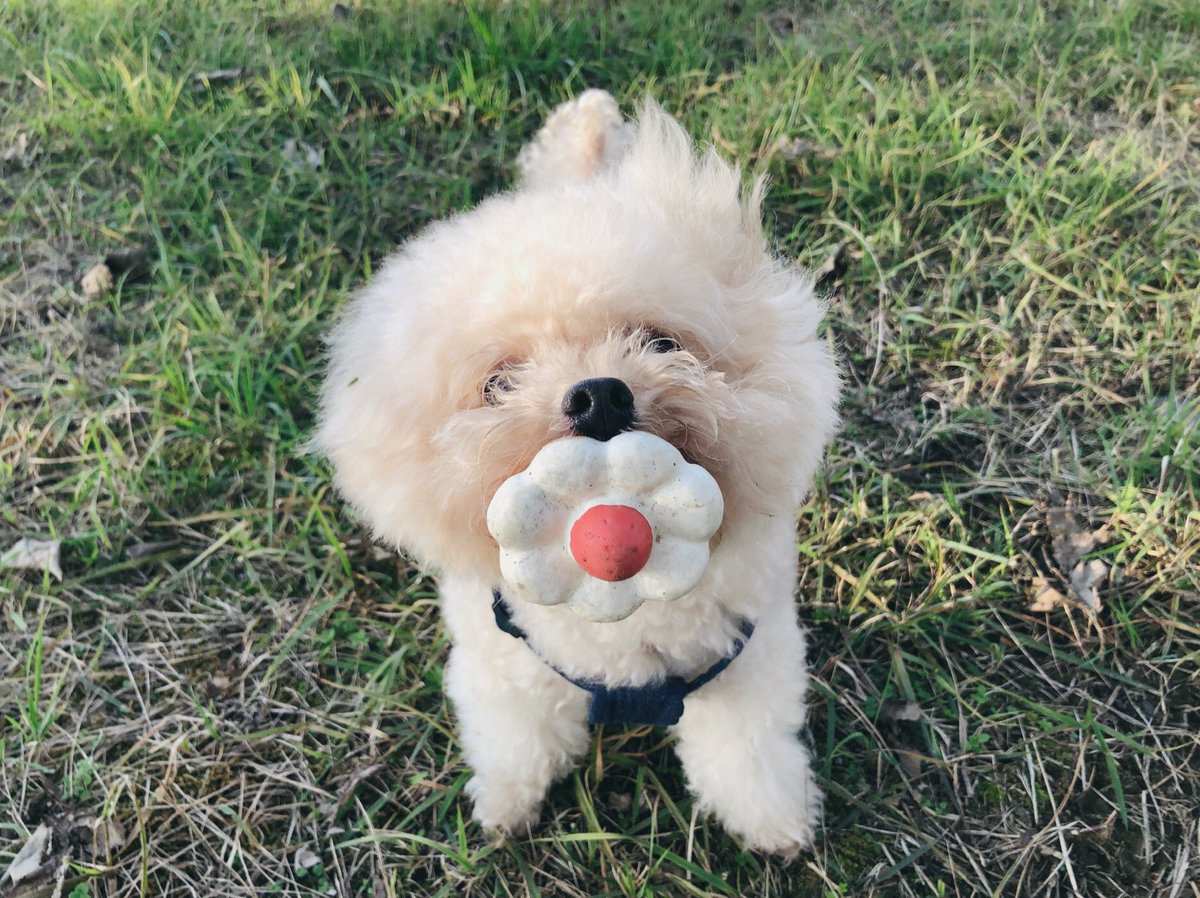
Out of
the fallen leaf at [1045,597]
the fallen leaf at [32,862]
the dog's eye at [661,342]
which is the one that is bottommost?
the fallen leaf at [32,862]

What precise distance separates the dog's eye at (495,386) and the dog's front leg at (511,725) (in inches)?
23.0

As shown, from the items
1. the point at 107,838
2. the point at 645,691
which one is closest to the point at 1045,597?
the point at 645,691

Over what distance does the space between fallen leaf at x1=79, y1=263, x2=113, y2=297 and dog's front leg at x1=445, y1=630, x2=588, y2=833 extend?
200 cm

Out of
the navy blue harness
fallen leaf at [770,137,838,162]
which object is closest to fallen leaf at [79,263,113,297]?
the navy blue harness

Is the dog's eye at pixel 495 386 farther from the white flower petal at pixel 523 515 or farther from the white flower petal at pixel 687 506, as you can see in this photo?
the white flower petal at pixel 687 506

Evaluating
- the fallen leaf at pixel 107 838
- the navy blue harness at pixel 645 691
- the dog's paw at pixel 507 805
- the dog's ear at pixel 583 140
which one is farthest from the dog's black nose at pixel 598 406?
A: the fallen leaf at pixel 107 838

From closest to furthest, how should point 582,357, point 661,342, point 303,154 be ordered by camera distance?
1. point 582,357
2. point 661,342
3. point 303,154

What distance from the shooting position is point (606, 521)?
3.78 feet

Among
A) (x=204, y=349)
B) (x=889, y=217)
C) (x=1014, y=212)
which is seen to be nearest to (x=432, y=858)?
(x=204, y=349)

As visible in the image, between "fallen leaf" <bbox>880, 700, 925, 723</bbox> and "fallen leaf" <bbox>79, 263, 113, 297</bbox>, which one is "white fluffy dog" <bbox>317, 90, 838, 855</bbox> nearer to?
"fallen leaf" <bbox>880, 700, 925, 723</bbox>

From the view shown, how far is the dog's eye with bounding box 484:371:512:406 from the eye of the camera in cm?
135

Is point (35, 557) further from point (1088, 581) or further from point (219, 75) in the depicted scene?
point (1088, 581)

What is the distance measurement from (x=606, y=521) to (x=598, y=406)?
0.17 metres

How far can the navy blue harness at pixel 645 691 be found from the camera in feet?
5.41
